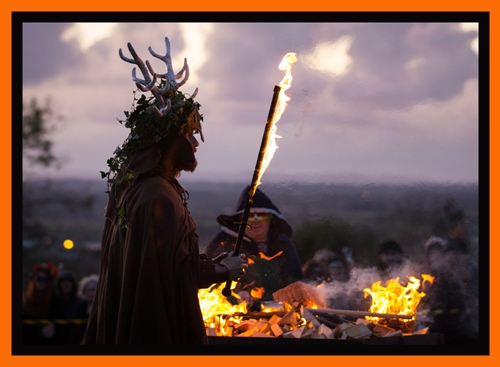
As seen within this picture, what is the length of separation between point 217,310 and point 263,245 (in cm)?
167

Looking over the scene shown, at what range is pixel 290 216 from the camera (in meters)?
8.95

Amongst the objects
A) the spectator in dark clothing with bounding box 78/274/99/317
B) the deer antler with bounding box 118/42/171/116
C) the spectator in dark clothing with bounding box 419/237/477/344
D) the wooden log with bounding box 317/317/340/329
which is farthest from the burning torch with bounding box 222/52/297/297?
the spectator in dark clothing with bounding box 78/274/99/317

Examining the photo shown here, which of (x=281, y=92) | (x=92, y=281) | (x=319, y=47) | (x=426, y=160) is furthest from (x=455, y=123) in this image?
(x=92, y=281)

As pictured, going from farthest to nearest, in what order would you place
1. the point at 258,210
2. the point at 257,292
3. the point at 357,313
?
1. the point at 258,210
2. the point at 257,292
3. the point at 357,313

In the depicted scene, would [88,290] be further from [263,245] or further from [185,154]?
[185,154]

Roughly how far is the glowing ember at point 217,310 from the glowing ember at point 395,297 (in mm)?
1463

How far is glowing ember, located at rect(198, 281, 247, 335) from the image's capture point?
7.36 m

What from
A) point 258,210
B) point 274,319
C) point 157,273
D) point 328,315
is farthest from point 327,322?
point 157,273

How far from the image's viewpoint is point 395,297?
8.00 metres

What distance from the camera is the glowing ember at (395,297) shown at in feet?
25.8

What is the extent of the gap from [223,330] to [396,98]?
3.31 metres

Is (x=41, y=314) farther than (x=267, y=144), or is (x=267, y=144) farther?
(x=41, y=314)

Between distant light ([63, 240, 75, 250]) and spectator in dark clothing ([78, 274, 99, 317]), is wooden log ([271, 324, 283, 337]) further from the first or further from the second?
distant light ([63, 240, 75, 250])

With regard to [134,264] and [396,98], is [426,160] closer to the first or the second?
[396,98]
